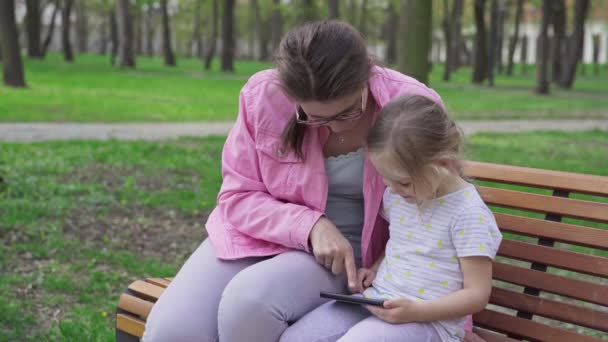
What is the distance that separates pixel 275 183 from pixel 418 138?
24.5 inches

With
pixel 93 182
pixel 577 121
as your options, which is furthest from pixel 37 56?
pixel 93 182

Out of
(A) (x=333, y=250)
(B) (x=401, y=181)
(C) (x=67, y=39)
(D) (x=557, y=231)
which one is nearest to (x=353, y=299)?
(A) (x=333, y=250)

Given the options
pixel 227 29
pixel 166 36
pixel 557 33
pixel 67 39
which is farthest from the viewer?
pixel 166 36

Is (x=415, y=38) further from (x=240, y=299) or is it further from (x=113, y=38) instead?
(x=113, y=38)

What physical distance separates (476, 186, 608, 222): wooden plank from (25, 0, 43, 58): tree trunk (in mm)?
26683

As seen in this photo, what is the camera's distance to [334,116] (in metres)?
2.43

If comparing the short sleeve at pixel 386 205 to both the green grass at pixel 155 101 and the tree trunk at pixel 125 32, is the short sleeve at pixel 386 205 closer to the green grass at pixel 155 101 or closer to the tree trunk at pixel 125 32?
the green grass at pixel 155 101

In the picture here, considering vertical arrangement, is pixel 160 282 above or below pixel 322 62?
below

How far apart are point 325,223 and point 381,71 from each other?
0.51m

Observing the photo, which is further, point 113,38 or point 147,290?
point 113,38

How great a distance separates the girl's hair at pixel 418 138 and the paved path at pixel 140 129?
253 inches

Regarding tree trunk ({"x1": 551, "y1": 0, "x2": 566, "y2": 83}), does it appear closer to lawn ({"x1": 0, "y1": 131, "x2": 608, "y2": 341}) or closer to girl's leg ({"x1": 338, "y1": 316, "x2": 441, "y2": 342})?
lawn ({"x1": 0, "y1": 131, "x2": 608, "y2": 341})

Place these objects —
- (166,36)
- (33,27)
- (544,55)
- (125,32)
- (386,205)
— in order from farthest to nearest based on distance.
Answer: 1. (166,36)
2. (33,27)
3. (125,32)
4. (544,55)
5. (386,205)

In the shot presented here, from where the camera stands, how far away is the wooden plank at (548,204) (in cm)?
246
